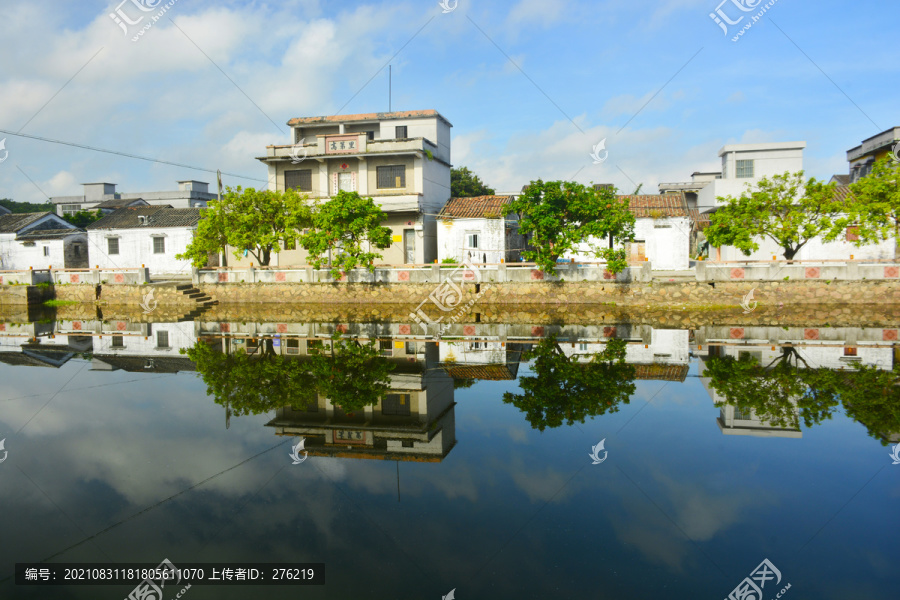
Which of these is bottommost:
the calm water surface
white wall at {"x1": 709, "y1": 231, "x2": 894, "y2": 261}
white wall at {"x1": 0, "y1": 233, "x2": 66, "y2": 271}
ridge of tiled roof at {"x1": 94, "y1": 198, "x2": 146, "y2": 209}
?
the calm water surface

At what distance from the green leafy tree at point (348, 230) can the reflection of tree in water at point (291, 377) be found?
26.5 feet

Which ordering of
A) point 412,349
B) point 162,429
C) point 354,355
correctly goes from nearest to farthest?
point 162,429 → point 354,355 → point 412,349

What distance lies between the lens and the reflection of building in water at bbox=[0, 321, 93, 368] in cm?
1716

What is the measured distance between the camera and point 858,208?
22.5 m

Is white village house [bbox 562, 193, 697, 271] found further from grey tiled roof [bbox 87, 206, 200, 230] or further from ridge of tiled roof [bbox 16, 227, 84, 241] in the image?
ridge of tiled roof [bbox 16, 227, 84, 241]

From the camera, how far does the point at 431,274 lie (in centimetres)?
2633

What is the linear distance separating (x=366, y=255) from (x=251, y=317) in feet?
19.6

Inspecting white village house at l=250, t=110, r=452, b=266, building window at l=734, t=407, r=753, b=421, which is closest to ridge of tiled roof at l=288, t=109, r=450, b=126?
white village house at l=250, t=110, r=452, b=266

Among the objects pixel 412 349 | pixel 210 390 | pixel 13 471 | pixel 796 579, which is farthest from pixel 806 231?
pixel 13 471

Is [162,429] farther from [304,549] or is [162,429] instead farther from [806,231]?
[806,231]

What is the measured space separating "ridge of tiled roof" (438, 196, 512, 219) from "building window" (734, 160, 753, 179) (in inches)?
489

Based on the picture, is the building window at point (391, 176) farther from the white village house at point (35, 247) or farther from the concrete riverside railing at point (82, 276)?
the white village house at point (35, 247)

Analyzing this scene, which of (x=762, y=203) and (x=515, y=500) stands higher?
(x=762, y=203)

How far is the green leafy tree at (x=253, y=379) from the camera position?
39.4 feet
